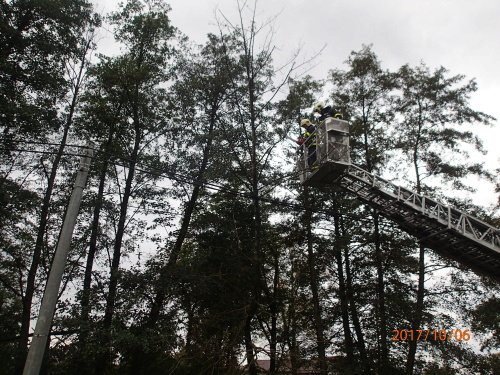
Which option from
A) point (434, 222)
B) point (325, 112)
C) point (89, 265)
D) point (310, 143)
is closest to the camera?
point (434, 222)

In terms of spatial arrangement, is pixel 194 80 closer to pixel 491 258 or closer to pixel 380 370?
pixel 491 258

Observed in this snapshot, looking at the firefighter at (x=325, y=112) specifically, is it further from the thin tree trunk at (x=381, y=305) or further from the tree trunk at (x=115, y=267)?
the tree trunk at (x=115, y=267)

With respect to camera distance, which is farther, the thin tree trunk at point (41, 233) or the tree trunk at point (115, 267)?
the thin tree trunk at point (41, 233)

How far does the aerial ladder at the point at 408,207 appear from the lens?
9.91 metres

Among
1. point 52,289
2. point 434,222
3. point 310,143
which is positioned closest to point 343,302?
point 434,222

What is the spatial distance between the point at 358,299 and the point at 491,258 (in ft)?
21.1

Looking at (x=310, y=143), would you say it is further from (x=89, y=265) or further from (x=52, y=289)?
(x=89, y=265)

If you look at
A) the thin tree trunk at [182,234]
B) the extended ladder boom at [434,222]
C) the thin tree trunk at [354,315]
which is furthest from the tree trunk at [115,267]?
the thin tree trunk at [354,315]

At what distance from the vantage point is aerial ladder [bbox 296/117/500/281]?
390 inches

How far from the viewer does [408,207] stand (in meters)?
10.3

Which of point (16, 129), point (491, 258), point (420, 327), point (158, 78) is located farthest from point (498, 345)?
point (16, 129)

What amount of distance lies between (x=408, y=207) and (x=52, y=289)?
28.5ft
